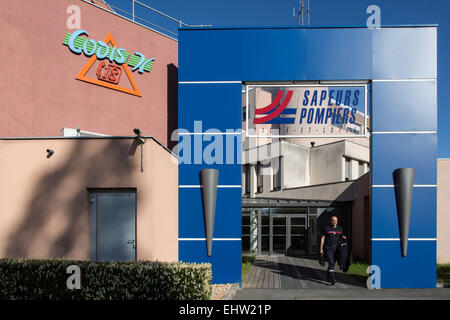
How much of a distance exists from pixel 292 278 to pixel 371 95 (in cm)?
525

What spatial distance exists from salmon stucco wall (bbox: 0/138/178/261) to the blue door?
6.9 inches

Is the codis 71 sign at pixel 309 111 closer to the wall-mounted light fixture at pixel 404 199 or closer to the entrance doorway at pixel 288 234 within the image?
the wall-mounted light fixture at pixel 404 199

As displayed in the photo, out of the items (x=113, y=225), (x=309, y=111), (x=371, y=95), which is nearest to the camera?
(x=113, y=225)

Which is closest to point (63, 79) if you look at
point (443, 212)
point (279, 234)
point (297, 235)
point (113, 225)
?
point (113, 225)

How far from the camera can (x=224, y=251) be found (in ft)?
27.6

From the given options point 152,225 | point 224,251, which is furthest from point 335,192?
point 152,225

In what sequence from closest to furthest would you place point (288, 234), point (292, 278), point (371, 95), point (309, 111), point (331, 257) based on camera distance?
point (371, 95), point (331, 257), point (309, 111), point (292, 278), point (288, 234)

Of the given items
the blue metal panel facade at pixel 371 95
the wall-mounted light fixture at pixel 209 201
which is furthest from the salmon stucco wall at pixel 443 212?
the wall-mounted light fixture at pixel 209 201

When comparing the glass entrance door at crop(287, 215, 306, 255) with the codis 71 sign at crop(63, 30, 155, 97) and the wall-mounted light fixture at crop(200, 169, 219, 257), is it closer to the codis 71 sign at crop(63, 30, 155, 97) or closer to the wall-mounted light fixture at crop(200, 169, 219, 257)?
the wall-mounted light fixture at crop(200, 169, 219, 257)

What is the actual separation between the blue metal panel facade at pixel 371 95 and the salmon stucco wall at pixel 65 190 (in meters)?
0.89

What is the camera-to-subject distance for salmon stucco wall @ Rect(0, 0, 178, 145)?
31.4 feet

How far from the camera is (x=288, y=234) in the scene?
16234 mm

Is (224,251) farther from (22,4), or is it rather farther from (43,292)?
(22,4)

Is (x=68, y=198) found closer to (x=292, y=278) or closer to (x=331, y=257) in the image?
(x=292, y=278)
